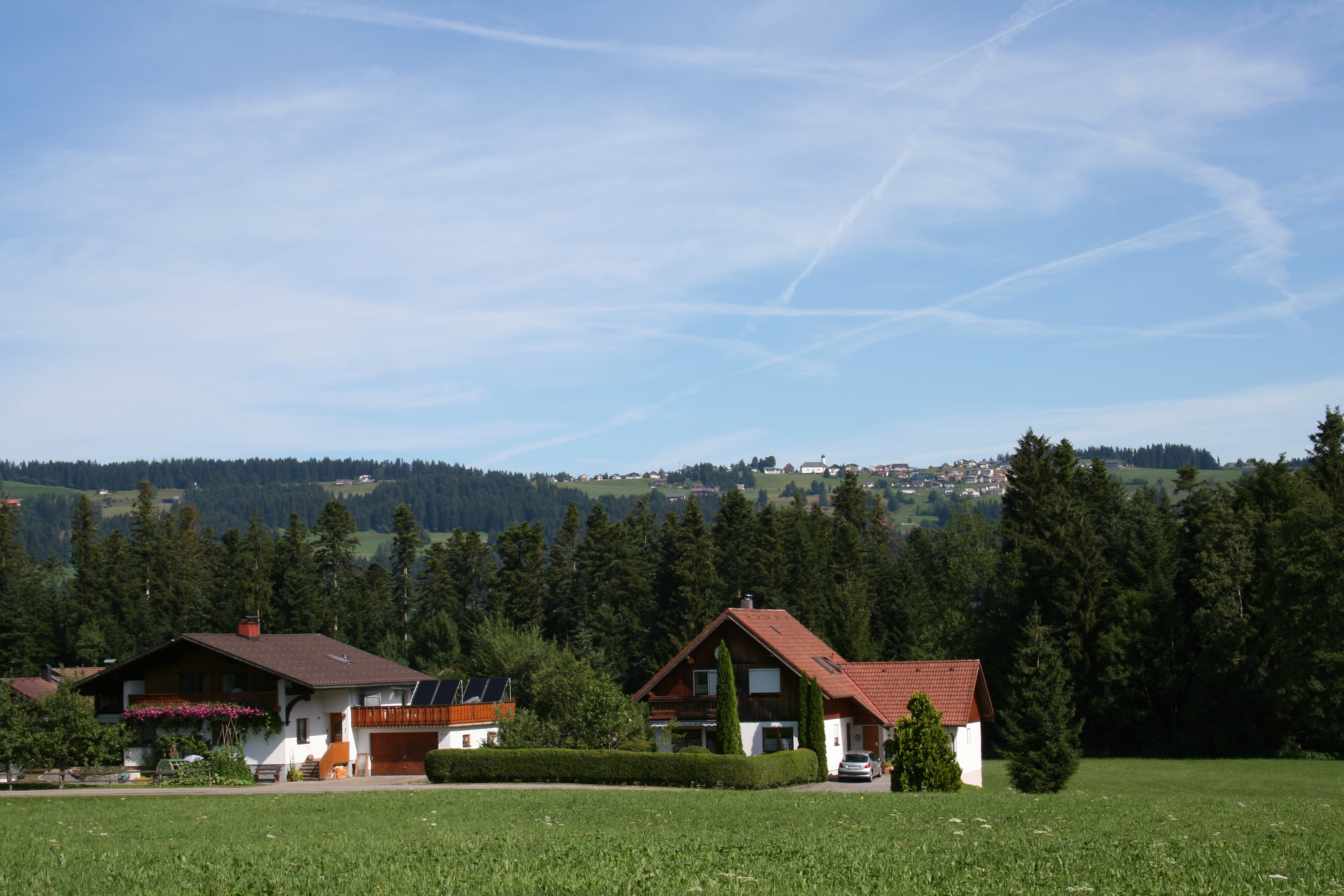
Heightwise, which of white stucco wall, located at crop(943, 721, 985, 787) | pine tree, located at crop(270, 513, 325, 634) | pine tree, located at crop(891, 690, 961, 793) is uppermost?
pine tree, located at crop(270, 513, 325, 634)

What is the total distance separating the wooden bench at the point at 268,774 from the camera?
40312 mm

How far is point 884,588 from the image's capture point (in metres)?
76.1

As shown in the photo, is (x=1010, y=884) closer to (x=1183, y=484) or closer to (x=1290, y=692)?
(x=1290, y=692)

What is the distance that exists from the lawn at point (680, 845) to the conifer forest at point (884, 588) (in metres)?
15.7

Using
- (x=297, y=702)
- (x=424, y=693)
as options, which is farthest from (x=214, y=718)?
(x=424, y=693)

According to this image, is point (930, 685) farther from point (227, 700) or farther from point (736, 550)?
point (736, 550)

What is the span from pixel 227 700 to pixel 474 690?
429 inches

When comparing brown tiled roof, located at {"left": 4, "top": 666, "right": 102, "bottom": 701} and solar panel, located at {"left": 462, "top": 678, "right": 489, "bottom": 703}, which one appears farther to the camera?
brown tiled roof, located at {"left": 4, "top": 666, "right": 102, "bottom": 701}

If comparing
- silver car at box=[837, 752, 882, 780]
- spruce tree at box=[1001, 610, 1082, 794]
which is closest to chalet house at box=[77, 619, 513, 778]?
silver car at box=[837, 752, 882, 780]

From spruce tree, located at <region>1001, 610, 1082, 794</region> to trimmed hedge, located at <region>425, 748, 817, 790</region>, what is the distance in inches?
302

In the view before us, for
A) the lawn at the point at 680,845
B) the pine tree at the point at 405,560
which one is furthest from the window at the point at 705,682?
the pine tree at the point at 405,560

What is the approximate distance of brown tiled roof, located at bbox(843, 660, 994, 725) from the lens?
4488 centimetres

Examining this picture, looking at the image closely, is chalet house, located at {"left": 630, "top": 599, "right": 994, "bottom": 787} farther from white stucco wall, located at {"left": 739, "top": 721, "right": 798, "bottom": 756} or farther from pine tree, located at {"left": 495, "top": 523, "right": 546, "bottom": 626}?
pine tree, located at {"left": 495, "top": 523, "right": 546, "bottom": 626}

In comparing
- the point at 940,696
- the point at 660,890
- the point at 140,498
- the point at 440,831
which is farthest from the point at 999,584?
the point at 140,498
